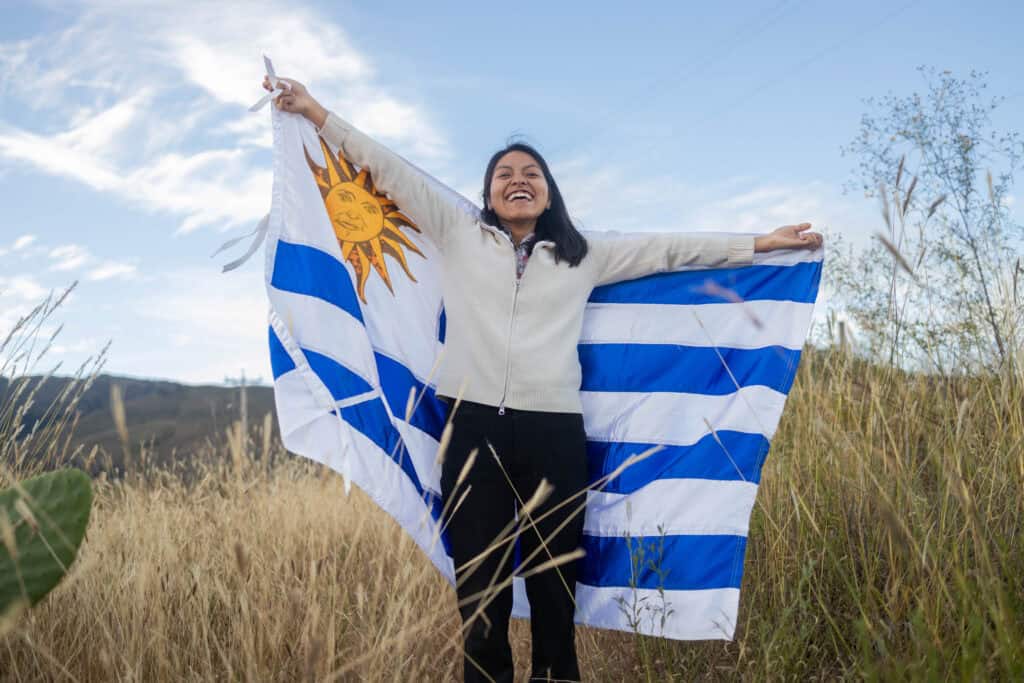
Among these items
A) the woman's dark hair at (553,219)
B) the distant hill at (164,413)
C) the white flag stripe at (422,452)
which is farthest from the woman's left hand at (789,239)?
the distant hill at (164,413)

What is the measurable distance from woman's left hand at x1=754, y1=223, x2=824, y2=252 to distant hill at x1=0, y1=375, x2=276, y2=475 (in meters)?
8.63

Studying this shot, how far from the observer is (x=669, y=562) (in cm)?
337

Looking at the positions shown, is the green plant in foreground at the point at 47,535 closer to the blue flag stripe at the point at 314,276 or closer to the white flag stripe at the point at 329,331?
the white flag stripe at the point at 329,331

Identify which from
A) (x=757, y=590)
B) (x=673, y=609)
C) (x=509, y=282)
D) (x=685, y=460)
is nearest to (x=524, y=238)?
(x=509, y=282)

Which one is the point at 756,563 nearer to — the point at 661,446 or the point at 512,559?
the point at 661,446

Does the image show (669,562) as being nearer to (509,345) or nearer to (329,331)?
(509,345)

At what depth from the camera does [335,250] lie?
3.38 m

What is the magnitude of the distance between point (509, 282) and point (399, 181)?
669mm

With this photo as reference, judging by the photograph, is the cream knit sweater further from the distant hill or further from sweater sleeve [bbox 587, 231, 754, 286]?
the distant hill

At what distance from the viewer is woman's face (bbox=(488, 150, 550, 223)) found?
3.36 metres

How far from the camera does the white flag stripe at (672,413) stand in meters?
3.48

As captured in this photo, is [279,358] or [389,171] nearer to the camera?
[279,358]

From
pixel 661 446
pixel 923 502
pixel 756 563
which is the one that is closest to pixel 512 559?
pixel 661 446


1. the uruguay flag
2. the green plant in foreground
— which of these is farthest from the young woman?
the green plant in foreground
